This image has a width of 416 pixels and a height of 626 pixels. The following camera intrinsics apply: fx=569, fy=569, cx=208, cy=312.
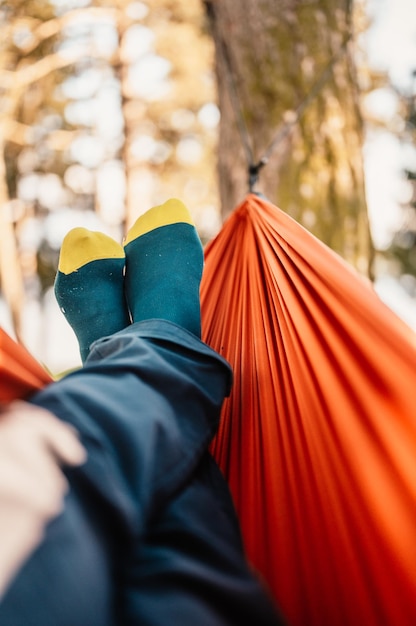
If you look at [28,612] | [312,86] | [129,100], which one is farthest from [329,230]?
[129,100]

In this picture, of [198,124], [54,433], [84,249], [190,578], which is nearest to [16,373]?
[54,433]

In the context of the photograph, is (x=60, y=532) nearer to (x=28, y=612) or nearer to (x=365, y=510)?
(x=28, y=612)

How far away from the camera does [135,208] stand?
4324mm

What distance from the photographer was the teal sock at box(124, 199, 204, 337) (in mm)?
803

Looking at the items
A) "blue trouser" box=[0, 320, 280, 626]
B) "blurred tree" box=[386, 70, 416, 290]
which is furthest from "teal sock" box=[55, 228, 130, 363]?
"blurred tree" box=[386, 70, 416, 290]

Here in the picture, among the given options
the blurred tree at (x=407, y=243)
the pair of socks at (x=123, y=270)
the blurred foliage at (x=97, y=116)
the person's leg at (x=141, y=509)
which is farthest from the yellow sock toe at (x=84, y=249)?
the blurred tree at (x=407, y=243)

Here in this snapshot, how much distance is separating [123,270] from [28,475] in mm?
640

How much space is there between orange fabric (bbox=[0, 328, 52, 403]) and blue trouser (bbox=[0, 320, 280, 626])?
0.38 ft

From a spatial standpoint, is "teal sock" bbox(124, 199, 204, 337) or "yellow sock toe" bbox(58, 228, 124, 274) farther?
"yellow sock toe" bbox(58, 228, 124, 274)

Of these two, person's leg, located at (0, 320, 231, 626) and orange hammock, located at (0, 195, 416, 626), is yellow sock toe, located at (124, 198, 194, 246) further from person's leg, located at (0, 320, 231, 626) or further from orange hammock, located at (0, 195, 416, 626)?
person's leg, located at (0, 320, 231, 626)

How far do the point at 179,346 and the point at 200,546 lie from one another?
234 mm

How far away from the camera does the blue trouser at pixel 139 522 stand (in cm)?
38

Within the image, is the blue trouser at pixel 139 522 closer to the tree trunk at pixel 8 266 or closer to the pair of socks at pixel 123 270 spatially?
the pair of socks at pixel 123 270

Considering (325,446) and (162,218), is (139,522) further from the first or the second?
(162,218)
